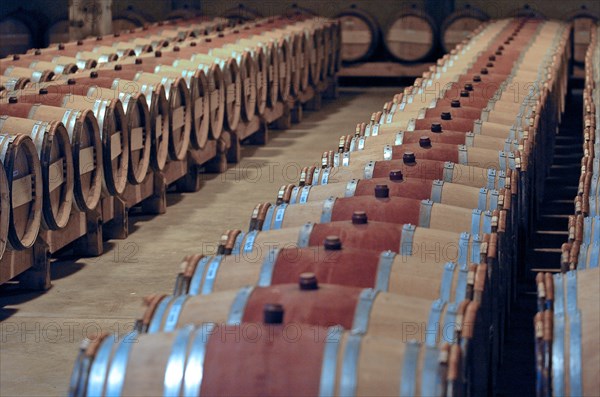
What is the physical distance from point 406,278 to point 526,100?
16.0 ft

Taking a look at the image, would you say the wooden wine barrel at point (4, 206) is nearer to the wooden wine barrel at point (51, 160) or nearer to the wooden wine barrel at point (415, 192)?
the wooden wine barrel at point (51, 160)

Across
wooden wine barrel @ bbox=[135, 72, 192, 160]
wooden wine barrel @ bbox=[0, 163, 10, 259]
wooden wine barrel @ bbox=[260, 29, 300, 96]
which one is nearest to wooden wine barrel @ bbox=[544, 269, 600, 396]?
wooden wine barrel @ bbox=[0, 163, 10, 259]

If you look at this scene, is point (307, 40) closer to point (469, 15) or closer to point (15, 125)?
point (469, 15)

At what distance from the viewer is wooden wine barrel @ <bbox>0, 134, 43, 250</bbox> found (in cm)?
654

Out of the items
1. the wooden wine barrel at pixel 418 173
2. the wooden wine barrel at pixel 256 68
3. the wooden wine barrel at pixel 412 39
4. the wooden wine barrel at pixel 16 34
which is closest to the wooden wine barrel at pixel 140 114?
the wooden wine barrel at pixel 418 173

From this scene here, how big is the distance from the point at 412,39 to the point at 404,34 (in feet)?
0.50

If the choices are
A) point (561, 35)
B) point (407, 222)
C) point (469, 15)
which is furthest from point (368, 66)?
point (407, 222)

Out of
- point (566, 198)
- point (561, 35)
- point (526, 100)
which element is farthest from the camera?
point (561, 35)

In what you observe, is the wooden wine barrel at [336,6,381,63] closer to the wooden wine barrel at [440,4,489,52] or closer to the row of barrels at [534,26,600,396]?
the wooden wine barrel at [440,4,489,52]

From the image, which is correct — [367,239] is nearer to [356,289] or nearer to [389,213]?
[389,213]

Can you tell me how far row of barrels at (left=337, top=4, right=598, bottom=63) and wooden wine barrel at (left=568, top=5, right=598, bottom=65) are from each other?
0.05 ft

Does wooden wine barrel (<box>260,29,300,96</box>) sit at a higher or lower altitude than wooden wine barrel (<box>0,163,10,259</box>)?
higher

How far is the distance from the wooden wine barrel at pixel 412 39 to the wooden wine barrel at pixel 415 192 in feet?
44.5

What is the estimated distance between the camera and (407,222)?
544 cm
